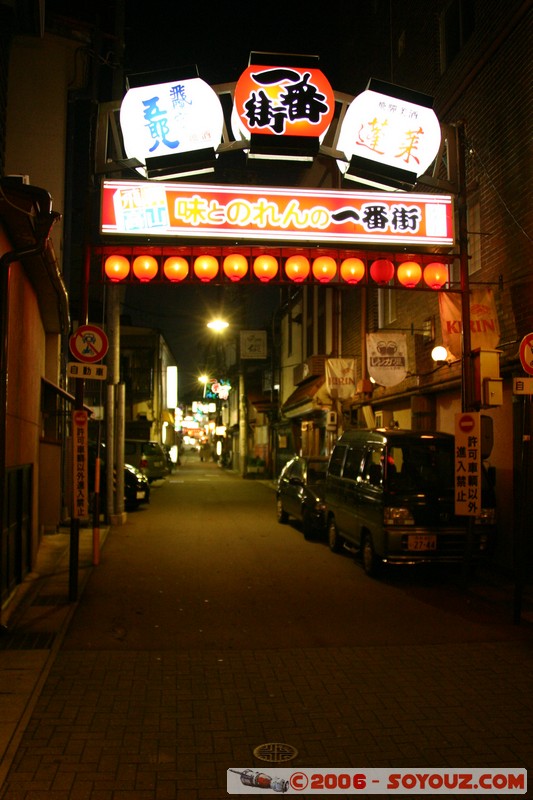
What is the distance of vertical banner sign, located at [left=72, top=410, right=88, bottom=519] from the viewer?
31.6 feet

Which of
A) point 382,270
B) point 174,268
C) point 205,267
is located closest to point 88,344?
point 174,268

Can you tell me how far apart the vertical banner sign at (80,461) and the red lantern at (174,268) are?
3.02m

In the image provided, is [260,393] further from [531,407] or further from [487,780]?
[487,780]

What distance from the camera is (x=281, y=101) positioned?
10.8 meters

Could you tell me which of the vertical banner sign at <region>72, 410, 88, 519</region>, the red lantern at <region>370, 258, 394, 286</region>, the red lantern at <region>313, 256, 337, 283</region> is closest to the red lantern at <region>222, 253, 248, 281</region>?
the red lantern at <region>313, 256, 337, 283</region>

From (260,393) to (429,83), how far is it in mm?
34105

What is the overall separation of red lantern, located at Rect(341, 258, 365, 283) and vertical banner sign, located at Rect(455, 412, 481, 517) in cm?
316

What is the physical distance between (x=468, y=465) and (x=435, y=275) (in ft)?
11.9

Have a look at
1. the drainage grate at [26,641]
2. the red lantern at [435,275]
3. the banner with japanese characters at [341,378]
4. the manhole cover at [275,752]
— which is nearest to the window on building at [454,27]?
the red lantern at [435,275]

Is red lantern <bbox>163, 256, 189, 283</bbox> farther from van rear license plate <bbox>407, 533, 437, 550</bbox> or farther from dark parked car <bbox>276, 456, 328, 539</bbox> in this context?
dark parked car <bbox>276, 456, 328, 539</bbox>

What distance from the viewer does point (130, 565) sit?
12133 millimetres

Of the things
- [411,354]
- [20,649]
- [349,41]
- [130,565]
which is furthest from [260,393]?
[20,649]

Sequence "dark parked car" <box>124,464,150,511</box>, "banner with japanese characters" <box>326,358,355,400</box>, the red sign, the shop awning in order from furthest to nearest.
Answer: the shop awning → "banner with japanese characters" <box>326,358,355,400</box> → "dark parked car" <box>124,464,150,511</box> → the red sign

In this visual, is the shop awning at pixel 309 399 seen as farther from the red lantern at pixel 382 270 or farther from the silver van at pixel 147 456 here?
the red lantern at pixel 382 270
